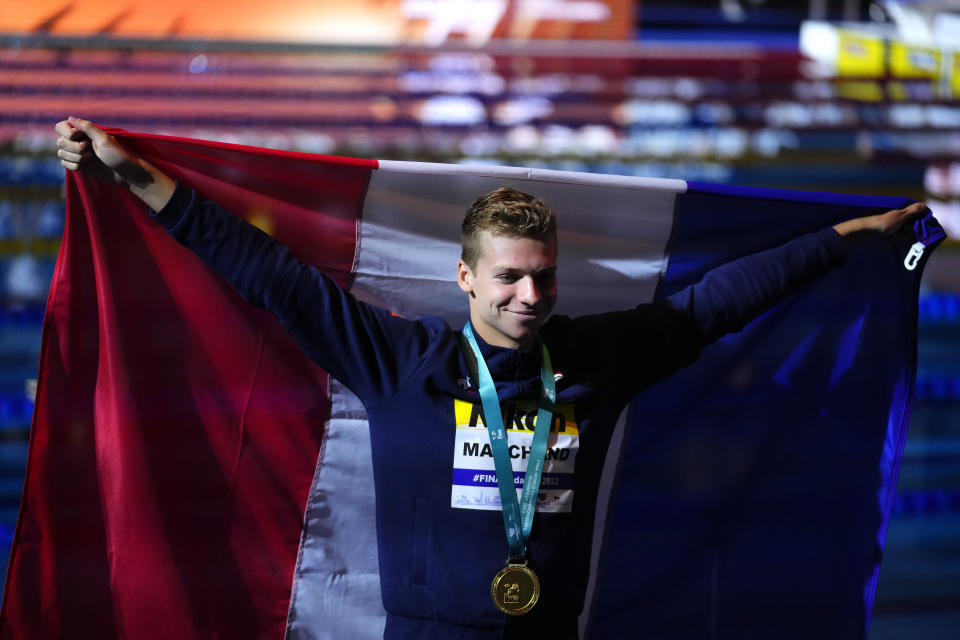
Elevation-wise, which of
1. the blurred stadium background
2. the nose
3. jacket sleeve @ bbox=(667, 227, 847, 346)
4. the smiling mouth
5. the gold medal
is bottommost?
the gold medal

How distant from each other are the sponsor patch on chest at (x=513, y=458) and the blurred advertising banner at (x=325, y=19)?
16.5 feet

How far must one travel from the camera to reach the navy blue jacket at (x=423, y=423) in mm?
1773

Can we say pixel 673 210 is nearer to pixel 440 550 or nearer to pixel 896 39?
pixel 440 550

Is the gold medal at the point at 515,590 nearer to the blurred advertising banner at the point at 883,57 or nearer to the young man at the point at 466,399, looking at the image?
the young man at the point at 466,399

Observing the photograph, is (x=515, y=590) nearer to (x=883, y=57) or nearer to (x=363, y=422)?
(x=363, y=422)

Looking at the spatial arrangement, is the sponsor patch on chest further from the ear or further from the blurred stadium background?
the blurred stadium background

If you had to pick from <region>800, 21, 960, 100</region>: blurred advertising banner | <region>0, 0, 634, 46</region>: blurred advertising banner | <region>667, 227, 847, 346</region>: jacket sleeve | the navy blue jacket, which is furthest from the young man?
<region>800, 21, 960, 100</region>: blurred advertising banner

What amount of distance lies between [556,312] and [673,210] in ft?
1.21

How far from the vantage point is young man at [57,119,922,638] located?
175 cm

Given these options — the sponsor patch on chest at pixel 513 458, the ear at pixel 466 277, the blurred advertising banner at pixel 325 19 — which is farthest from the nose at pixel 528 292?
the blurred advertising banner at pixel 325 19

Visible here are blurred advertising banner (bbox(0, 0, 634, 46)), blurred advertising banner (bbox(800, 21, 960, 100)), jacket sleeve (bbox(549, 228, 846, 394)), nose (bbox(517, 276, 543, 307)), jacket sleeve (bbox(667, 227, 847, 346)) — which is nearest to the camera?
nose (bbox(517, 276, 543, 307))

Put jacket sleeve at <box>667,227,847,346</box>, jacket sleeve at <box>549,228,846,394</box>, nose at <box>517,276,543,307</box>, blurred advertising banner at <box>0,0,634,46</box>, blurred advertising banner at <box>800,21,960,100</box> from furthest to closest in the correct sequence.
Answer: blurred advertising banner at <box>800,21,960,100</box>, blurred advertising banner at <box>0,0,634,46</box>, jacket sleeve at <box>667,227,847,346</box>, jacket sleeve at <box>549,228,846,394</box>, nose at <box>517,276,543,307</box>

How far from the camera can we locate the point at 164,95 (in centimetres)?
664

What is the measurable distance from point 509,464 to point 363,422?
0.57 metres
